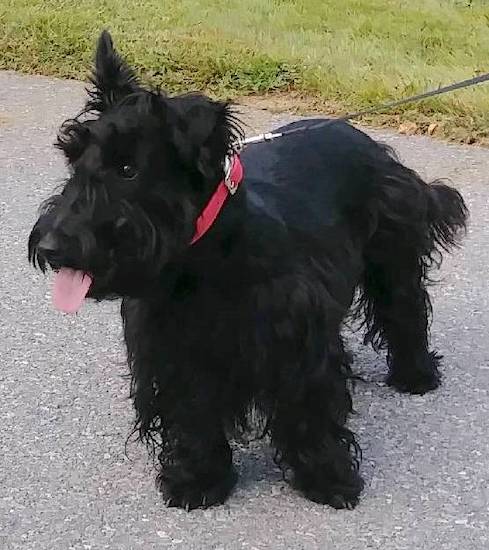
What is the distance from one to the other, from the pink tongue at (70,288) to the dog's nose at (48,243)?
0.08 metres

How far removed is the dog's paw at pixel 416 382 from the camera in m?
4.12

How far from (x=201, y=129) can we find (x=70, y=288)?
Answer: 1.65 ft

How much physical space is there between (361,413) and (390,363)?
10.0 inches

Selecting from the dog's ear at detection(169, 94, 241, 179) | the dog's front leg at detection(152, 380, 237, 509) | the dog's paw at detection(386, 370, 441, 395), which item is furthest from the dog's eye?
the dog's paw at detection(386, 370, 441, 395)

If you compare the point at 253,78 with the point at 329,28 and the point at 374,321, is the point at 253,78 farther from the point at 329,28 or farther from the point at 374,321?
the point at 374,321

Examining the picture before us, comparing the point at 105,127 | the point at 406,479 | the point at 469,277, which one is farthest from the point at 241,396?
the point at 469,277

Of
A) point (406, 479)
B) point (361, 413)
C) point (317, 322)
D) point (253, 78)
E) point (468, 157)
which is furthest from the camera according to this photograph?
point (253, 78)

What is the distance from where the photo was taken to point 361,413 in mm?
4027

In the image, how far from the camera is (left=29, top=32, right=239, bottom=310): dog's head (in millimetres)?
2760

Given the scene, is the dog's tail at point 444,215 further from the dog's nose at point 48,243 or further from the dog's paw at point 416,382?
the dog's nose at point 48,243

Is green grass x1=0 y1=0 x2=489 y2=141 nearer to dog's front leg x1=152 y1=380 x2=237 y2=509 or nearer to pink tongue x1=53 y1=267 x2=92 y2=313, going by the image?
dog's front leg x1=152 y1=380 x2=237 y2=509

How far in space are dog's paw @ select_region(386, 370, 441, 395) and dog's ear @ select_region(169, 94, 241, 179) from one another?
1.54 metres

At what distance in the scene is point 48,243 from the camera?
2.78 meters

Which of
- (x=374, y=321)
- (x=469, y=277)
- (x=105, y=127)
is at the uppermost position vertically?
(x=105, y=127)
